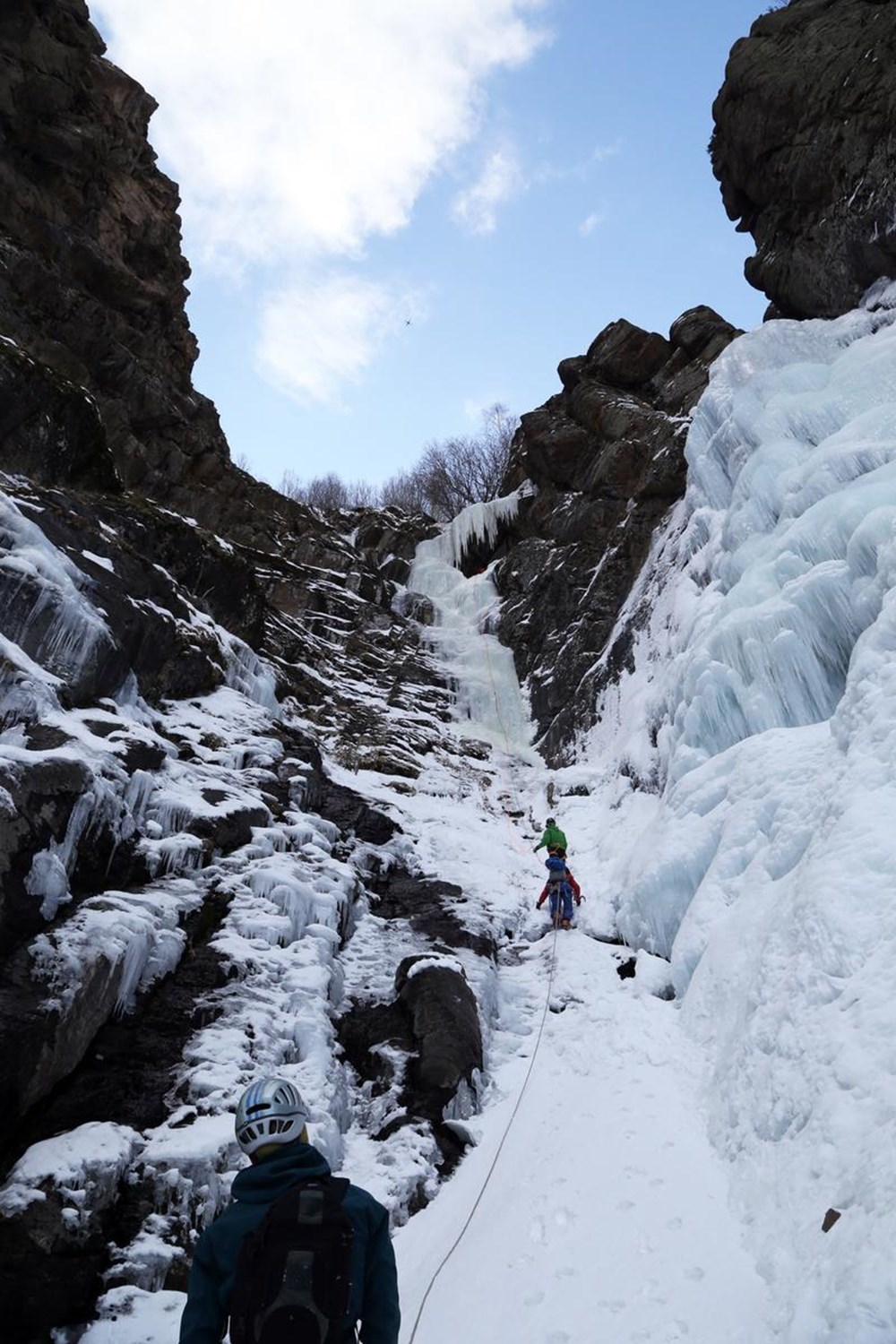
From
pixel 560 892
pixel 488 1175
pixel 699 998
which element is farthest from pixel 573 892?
pixel 488 1175

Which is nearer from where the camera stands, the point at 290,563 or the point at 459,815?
the point at 459,815

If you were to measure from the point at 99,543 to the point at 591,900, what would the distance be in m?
8.54

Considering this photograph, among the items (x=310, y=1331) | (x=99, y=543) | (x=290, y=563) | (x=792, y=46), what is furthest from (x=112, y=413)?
(x=310, y=1331)

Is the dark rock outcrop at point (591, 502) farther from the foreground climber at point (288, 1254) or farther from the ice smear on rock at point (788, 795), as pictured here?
the foreground climber at point (288, 1254)

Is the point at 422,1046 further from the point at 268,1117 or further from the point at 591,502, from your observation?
the point at 591,502

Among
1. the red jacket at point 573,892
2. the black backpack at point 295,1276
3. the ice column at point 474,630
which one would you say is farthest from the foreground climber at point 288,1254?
the ice column at point 474,630

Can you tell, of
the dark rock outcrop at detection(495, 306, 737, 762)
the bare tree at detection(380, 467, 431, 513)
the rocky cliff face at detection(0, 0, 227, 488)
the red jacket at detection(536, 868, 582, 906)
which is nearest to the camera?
the red jacket at detection(536, 868, 582, 906)

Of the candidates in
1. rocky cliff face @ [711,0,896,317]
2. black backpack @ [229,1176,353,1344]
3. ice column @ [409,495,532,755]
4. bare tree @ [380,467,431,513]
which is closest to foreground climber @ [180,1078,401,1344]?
black backpack @ [229,1176,353,1344]

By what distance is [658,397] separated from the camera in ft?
83.6

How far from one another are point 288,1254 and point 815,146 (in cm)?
2178

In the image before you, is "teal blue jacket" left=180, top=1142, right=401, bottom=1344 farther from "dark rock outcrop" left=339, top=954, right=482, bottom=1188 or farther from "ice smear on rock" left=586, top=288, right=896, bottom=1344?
"dark rock outcrop" left=339, top=954, right=482, bottom=1188

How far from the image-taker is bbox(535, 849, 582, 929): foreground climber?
10469 mm

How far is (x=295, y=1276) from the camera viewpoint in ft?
7.05

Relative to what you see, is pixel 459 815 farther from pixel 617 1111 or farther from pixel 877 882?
pixel 877 882
